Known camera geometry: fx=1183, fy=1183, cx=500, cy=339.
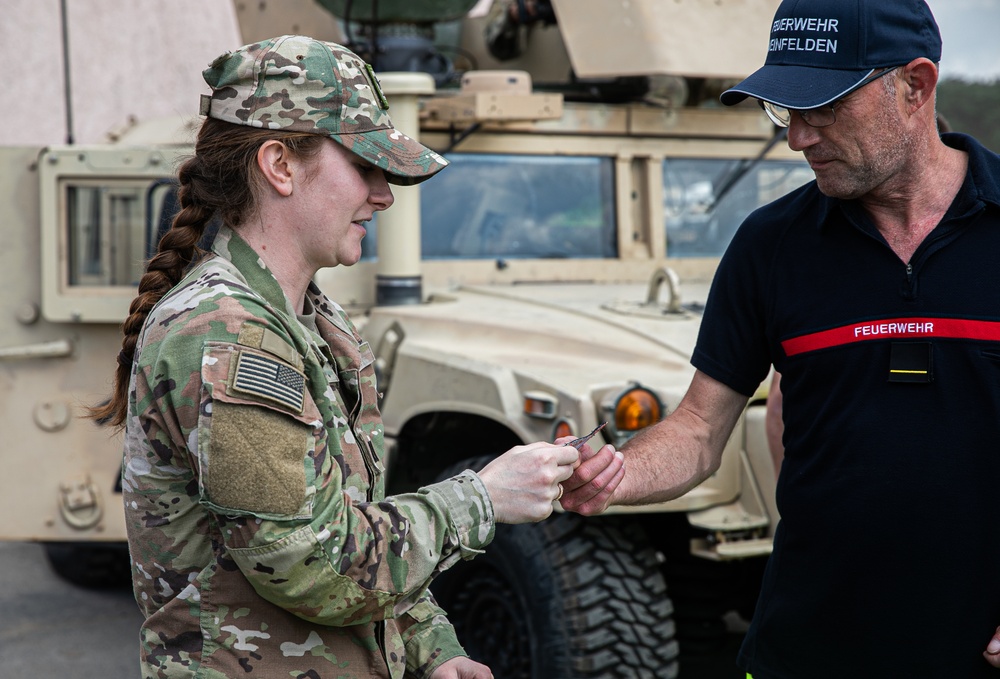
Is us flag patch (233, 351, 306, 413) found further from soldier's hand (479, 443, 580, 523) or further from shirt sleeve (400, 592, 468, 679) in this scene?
shirt sleeve (400, 592, 468, 679)

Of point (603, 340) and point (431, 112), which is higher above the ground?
point (431, 112)

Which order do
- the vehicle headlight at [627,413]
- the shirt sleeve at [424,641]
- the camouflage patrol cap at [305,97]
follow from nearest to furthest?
1. the camouflage patrol cap at [305,97]
2. the shirt sleeve at [424,641]
3. the vehicle headlight at [627,413]

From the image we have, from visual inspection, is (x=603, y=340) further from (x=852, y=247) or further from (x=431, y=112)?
(x=852, y=247)

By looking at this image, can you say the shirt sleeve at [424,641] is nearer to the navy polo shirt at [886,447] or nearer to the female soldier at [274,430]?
the female soldier at [274,430]

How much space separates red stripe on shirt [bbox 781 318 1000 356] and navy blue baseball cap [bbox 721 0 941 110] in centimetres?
35

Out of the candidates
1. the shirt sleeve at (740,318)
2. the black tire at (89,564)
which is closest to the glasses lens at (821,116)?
the shirt sleeve at (740,318)

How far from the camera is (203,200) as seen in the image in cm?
166

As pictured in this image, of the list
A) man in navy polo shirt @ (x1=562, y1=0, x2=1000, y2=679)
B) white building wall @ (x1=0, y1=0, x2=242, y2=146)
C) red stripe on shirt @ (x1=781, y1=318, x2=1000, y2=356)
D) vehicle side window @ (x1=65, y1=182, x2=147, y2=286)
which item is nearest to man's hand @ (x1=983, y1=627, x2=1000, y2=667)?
man in navy polo shirt @ (x1=562, y1=0, x2=1000, y2=679)

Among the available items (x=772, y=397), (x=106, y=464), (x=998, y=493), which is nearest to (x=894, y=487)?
(x=998, y=493)

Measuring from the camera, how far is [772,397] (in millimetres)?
2830

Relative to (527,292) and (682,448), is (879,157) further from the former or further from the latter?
(527,292)

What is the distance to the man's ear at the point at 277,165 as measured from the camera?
157 cm

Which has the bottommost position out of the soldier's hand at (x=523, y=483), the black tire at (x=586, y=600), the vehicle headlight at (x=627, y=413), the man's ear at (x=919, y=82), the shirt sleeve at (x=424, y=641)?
the black tire at (x=586, y=600)

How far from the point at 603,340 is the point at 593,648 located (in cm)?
91
